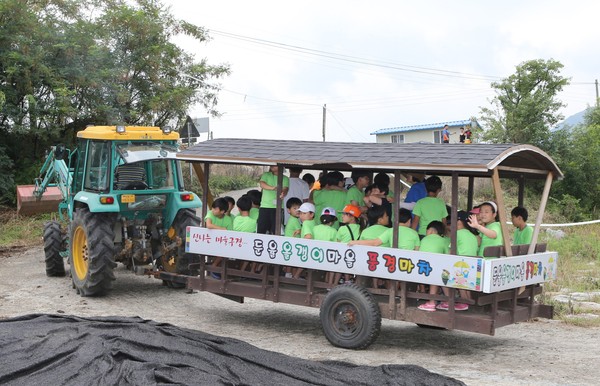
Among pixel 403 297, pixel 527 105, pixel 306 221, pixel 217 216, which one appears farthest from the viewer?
pixel 527 105

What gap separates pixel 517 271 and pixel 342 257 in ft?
6.28

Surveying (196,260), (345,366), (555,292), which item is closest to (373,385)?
(345,366)

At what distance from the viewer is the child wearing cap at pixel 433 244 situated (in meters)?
8.11

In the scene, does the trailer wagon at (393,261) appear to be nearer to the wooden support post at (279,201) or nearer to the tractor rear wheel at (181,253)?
the wooden support post at (279,201)

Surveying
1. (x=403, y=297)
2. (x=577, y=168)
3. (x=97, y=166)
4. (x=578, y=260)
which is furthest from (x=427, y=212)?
(x=577, y=168)

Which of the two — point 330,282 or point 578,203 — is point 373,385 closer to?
point 330,282

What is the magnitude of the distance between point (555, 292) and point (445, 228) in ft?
14.7

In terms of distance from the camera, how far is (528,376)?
720 cm

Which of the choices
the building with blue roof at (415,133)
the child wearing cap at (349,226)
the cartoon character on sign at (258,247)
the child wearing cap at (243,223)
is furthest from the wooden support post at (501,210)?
the building with blue roof at (415,133)

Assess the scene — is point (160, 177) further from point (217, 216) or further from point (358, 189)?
point (358, 189)

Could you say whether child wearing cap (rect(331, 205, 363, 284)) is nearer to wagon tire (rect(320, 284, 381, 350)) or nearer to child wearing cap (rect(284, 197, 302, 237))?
wagon tire (rect(320, 284, 381, 350))

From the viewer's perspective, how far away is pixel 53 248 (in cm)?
1305

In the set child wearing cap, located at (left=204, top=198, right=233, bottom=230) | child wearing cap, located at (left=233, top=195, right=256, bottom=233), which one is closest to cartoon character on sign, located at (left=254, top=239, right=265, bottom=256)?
child wearing cap, located at (left=233, top=195, right=256, bottom=233)

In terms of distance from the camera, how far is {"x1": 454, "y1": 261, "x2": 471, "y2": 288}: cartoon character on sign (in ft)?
24.9
